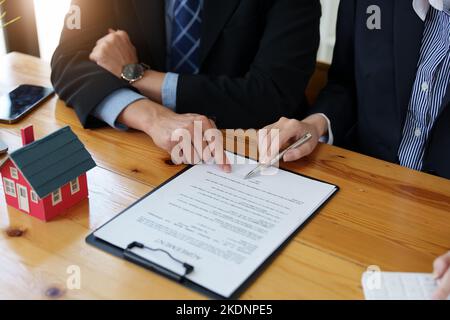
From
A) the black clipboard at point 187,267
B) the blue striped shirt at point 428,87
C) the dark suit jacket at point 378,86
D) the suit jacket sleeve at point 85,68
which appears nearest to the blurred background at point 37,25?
the suit jacket sleeve at point 85,68

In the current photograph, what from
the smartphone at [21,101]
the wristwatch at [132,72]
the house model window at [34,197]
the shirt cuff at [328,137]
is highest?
the wristwatch at [132,72]

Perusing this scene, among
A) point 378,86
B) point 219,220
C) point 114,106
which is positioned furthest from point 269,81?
point 219,220

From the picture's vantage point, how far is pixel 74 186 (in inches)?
33.9

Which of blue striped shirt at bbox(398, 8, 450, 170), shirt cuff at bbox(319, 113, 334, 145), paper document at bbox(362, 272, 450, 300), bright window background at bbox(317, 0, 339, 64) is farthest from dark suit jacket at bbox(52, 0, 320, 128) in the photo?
bright window background at bbox(317, 0, 339, 64)

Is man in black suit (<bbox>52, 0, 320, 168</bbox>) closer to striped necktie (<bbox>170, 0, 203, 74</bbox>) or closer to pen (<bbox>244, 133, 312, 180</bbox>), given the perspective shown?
striped necktie (<bbox>170, 0, 203, 74</bbox>)

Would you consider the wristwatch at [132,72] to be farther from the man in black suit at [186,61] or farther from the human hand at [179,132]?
the human hand at [179,132]

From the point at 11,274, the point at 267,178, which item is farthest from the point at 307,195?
the point at 11,274

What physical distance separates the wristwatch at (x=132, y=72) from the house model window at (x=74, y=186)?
45 centimetres

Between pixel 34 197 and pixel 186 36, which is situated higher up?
pixel 186 36

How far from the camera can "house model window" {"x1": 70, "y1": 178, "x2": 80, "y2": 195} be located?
86cm

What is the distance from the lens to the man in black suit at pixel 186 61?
45.5 inches

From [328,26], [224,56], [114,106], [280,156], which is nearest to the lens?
[280,156]

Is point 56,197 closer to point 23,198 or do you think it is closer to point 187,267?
point 23,198

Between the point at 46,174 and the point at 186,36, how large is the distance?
2.14 ft
